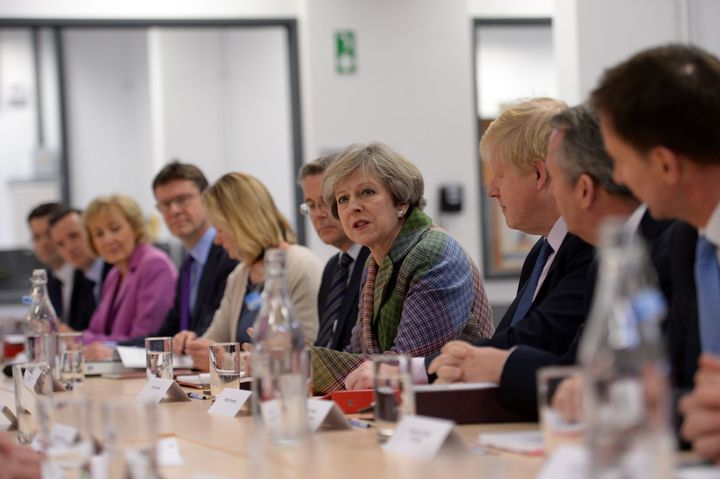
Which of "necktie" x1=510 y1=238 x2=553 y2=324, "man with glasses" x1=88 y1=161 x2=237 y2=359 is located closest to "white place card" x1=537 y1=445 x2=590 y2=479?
"necktie" x1=510 y1=238 x2=553 y2=324

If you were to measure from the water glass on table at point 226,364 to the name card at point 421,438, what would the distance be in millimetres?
888

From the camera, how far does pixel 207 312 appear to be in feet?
16.0

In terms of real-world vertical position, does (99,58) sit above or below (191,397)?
above

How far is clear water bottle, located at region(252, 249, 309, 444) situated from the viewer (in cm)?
194

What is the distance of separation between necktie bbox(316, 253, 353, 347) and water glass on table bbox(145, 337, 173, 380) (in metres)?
0.82

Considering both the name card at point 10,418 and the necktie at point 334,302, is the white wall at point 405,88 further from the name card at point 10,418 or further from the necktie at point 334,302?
the name card at point 10,418

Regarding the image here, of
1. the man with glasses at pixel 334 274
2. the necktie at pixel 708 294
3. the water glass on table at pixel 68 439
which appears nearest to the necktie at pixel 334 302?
the man with glasses at pixel 334 274

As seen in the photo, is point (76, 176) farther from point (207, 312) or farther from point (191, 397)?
point (191, 397)

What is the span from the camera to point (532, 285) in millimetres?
2770

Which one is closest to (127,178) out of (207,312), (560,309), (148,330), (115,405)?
(148,330)

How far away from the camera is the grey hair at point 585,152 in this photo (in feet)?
7.02

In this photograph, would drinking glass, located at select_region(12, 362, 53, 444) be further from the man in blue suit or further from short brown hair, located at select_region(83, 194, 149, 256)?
short brown hair, located at select_region(83, 194, 149, 256)

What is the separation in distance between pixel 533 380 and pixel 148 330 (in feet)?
12.2

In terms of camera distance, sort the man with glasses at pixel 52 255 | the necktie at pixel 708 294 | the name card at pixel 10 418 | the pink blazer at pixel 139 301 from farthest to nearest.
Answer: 1. the man with glasses at pixel 52 255
2. the pink blazer at pixel 139 301
3. the name card at pixel 10 418
4. the necktie at pixel 708 294
